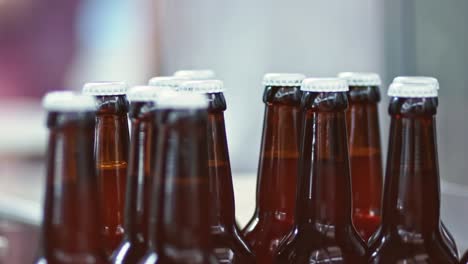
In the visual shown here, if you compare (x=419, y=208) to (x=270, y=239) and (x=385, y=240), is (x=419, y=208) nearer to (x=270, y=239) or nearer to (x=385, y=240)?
(x=385, y=240)

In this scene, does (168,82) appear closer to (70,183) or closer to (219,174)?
(219,174)

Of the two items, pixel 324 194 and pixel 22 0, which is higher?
pixel 22 0

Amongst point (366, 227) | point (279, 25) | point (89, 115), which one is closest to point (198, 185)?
point (89, 115)

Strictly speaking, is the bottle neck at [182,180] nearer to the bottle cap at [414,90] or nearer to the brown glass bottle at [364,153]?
the bottle cap at [414,90]

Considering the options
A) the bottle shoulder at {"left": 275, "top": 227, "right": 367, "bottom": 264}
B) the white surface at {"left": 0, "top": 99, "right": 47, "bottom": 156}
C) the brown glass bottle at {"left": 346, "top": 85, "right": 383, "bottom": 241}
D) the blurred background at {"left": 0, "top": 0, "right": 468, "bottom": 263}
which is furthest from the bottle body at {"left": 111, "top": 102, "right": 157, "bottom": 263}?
the white surface at {"left": 0, "top": 99, "right": 47, "bottom": 156}

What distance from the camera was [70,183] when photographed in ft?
1.80

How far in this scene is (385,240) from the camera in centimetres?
70

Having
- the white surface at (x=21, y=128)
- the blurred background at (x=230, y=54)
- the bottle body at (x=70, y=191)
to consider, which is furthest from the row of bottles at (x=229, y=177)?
the white surface at (x=21, y=128)

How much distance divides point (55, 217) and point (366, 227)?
0.37m

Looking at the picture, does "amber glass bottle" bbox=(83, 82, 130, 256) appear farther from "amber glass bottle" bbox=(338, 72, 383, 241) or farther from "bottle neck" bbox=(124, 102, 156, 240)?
"amber glass bottle" bbox=(338, 72, 383, 241)

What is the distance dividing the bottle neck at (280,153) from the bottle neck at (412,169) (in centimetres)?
11

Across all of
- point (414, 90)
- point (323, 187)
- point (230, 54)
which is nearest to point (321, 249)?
point (323, 187)

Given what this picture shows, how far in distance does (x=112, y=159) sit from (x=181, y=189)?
186 mm

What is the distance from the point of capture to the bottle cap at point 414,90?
66cm
